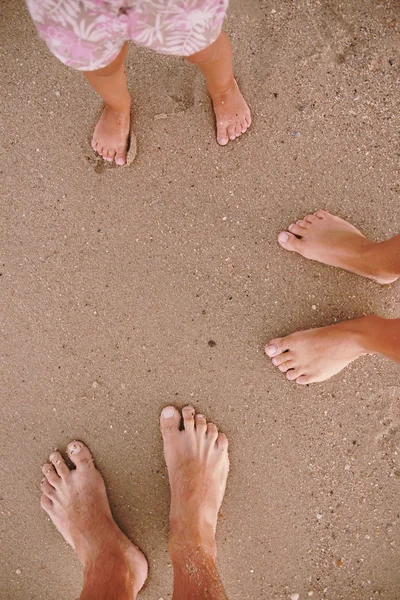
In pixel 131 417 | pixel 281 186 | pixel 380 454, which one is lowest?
pixel 380 454

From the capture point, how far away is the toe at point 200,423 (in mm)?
1798

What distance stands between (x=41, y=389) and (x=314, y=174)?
1.41 meters

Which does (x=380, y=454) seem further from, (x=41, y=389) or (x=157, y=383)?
(x=41, y=389)

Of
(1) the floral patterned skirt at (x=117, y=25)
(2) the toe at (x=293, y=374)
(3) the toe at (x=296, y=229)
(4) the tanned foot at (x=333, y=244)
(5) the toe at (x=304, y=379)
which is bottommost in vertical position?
(5) the toe at (x=304, y=379)

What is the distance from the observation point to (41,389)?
1.81 metres

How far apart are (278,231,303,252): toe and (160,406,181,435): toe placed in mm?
798

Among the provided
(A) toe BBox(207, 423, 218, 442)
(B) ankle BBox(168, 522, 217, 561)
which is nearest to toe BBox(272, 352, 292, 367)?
(A) toe BBox(207, 423, 218, 442)

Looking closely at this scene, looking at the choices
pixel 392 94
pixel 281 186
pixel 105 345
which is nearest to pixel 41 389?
pixel 105 345

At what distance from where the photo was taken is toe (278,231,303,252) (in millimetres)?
1760

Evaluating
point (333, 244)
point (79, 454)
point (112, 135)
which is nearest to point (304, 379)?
point (333, 244)

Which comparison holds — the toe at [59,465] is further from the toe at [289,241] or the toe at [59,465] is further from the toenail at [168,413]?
the toe at [289,241]

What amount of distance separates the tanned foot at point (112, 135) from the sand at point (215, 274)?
0.06m

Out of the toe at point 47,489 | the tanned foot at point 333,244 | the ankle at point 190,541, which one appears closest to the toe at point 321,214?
the tanned foot at point 333,244

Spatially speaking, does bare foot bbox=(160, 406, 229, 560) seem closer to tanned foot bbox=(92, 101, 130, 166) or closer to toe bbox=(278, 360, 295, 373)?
toe bbox=(278, 360, 295, 373)
